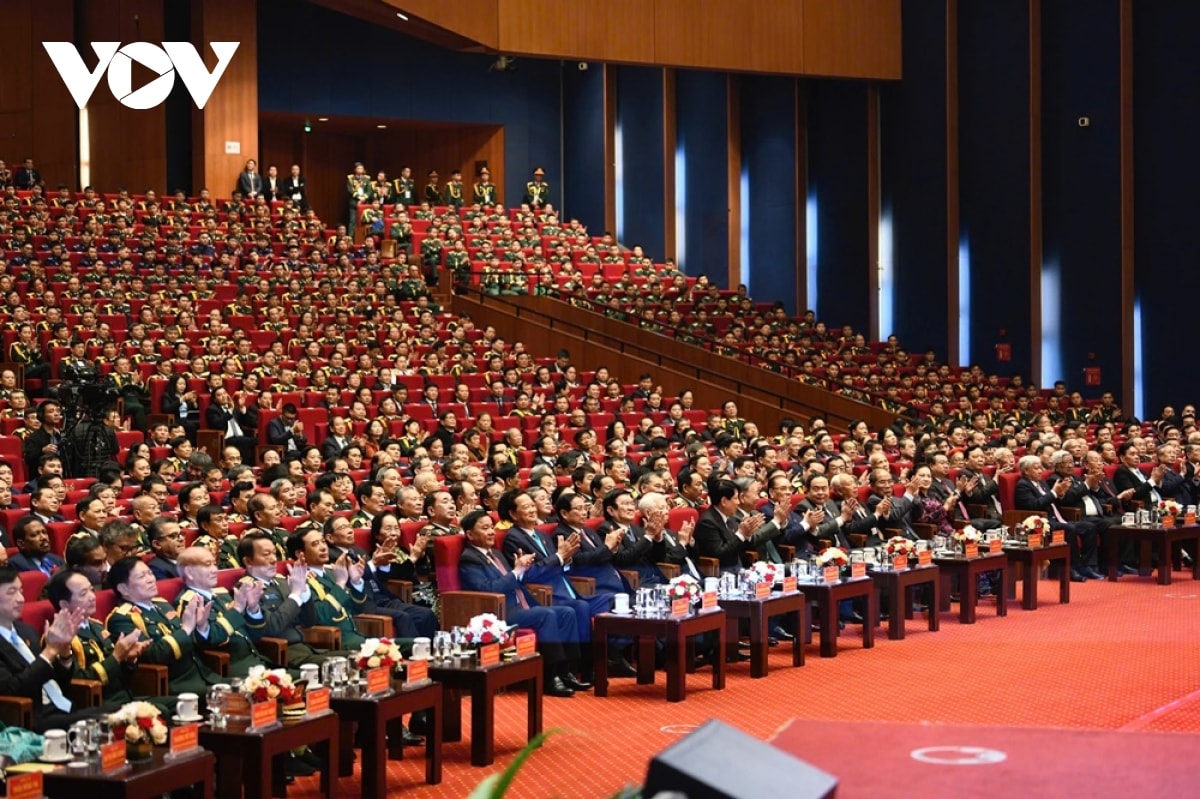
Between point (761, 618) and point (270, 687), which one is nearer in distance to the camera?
point (270, 687)

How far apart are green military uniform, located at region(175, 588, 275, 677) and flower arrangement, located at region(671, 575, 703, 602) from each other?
217 centimetres

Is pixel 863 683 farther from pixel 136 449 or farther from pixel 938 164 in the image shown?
pixel 938 164

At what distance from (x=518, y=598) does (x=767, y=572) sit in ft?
4.73

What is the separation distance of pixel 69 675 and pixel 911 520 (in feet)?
21.6

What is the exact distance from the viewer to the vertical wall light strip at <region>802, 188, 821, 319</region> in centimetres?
2339

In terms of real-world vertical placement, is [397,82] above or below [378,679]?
above

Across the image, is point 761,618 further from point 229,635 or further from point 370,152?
point 370,152

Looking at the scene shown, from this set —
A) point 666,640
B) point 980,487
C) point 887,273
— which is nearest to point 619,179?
point 887,273

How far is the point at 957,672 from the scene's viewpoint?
8242mm

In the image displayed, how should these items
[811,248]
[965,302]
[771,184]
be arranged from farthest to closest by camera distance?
1. [771,184]
2. [811,248]
3. [965,302]

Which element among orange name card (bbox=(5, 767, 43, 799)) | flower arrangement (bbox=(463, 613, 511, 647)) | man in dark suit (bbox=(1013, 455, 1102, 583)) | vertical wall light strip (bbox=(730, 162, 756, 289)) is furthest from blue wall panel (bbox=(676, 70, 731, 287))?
orange name card (bbox=(5, 767, 43, 799))

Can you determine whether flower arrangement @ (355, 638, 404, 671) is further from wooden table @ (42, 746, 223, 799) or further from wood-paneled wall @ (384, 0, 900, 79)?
wood-paneled wall @ (384, 0, 900, 79)

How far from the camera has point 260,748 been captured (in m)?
5.32

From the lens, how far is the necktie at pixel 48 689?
554 cm
